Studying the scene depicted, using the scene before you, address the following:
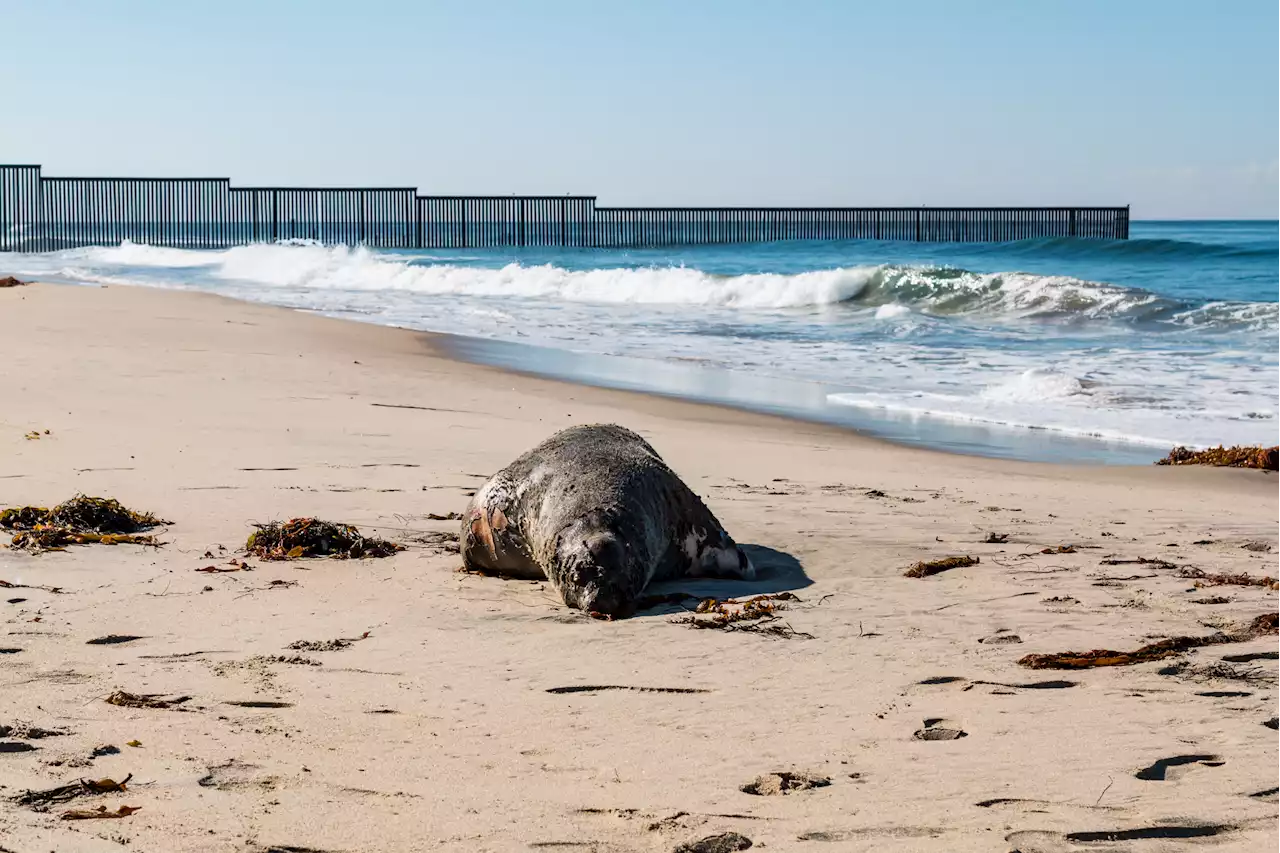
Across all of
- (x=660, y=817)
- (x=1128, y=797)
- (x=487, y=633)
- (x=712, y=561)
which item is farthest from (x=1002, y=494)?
(x=660, y=817)

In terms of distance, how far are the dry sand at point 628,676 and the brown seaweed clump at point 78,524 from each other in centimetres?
14

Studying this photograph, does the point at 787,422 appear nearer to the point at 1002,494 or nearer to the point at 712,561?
the point at 1002,494

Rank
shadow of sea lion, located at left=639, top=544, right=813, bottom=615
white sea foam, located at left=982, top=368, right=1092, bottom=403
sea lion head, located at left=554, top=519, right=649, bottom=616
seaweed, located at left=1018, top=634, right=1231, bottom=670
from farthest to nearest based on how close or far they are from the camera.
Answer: white sea foam, located at left=982, top=368, right=1092, bottom=403 → shadow of sea lion, located at left=639, top=544, right=813, bottom=615 → sea lion head, located at left=554, top=519, right=649, bottom=616 → seaweed, located at left=1018, top=634, right=1231, bottom=670

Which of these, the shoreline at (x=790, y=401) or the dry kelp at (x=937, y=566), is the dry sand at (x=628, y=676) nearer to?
the dry kelp at (x=937, y=566)

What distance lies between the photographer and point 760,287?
2417cm

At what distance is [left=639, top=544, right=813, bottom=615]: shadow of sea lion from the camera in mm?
4520

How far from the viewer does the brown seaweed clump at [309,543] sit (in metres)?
4.85

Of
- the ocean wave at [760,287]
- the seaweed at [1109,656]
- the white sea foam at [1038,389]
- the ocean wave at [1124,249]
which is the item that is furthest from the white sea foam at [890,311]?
the ocean wave at [1124,249]

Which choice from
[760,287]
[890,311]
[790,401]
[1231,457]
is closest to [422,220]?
[760,287]

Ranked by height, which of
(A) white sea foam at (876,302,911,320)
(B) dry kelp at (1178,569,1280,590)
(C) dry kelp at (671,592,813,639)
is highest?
(A) white sea foam at (876,302,911,320)

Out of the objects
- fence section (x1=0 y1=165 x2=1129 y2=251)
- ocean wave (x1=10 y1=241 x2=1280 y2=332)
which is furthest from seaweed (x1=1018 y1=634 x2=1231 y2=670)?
fence section (x1=0 y1=165 x2=1129 y2=251)

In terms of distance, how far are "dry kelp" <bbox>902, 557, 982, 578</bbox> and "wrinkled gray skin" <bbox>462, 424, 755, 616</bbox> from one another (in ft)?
1.99

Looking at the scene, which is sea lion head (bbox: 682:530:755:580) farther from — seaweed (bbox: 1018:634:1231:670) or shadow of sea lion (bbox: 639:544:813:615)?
seaweed (bbox: 1018:634:1231:670)

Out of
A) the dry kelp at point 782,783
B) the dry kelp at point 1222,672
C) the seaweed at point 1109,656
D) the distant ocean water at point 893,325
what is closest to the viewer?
the dry kelp at point 782,783
